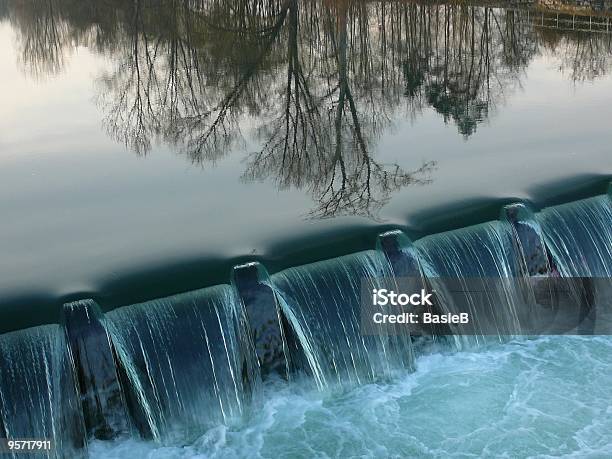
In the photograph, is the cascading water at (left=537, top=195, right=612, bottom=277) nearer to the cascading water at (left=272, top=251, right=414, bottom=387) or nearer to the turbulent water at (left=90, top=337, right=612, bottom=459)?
the turbulent water at (left=90, top=337, right=612, bottom=459)

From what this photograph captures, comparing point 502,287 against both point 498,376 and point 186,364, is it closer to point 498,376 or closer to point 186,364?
point 498,376

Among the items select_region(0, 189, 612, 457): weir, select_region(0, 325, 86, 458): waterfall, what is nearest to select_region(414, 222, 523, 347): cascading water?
select_region(0, 189, 612, 457): weir

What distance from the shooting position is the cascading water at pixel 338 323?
28.5 feet

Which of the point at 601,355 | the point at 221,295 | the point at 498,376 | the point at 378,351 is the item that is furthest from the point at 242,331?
the point at 601,355

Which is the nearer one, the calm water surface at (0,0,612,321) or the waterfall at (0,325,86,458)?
the waterfall at (0,325,86,458)

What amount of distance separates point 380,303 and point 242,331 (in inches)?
66.5

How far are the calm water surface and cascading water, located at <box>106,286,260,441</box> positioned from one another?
527mm

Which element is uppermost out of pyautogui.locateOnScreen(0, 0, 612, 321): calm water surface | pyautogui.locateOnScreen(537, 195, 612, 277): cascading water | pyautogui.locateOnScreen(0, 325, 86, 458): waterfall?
pyautogui.locateOnScreen(0, 0, 612, 321): calm water surface

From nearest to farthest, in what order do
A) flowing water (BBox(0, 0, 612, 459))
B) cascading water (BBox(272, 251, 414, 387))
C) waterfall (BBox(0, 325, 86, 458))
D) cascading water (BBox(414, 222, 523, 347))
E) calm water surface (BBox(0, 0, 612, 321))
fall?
waterfall (BBox(0, 325, 86, 458)) < flowing water (BBox(0, 0, 612, 459)) < cascading water (BBox(272, 251, 414, 387)) < cascading water (BBox(414, 222, 523, 347)) < calm water surface (BBox(0, 0, 612, 321))

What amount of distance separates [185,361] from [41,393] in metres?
1.45

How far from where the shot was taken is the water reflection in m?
12.7

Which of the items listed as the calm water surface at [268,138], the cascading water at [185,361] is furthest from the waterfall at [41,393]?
the calm water surface at [268,138]

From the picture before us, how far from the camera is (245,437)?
26.3 ft

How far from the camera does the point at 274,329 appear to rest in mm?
8516
